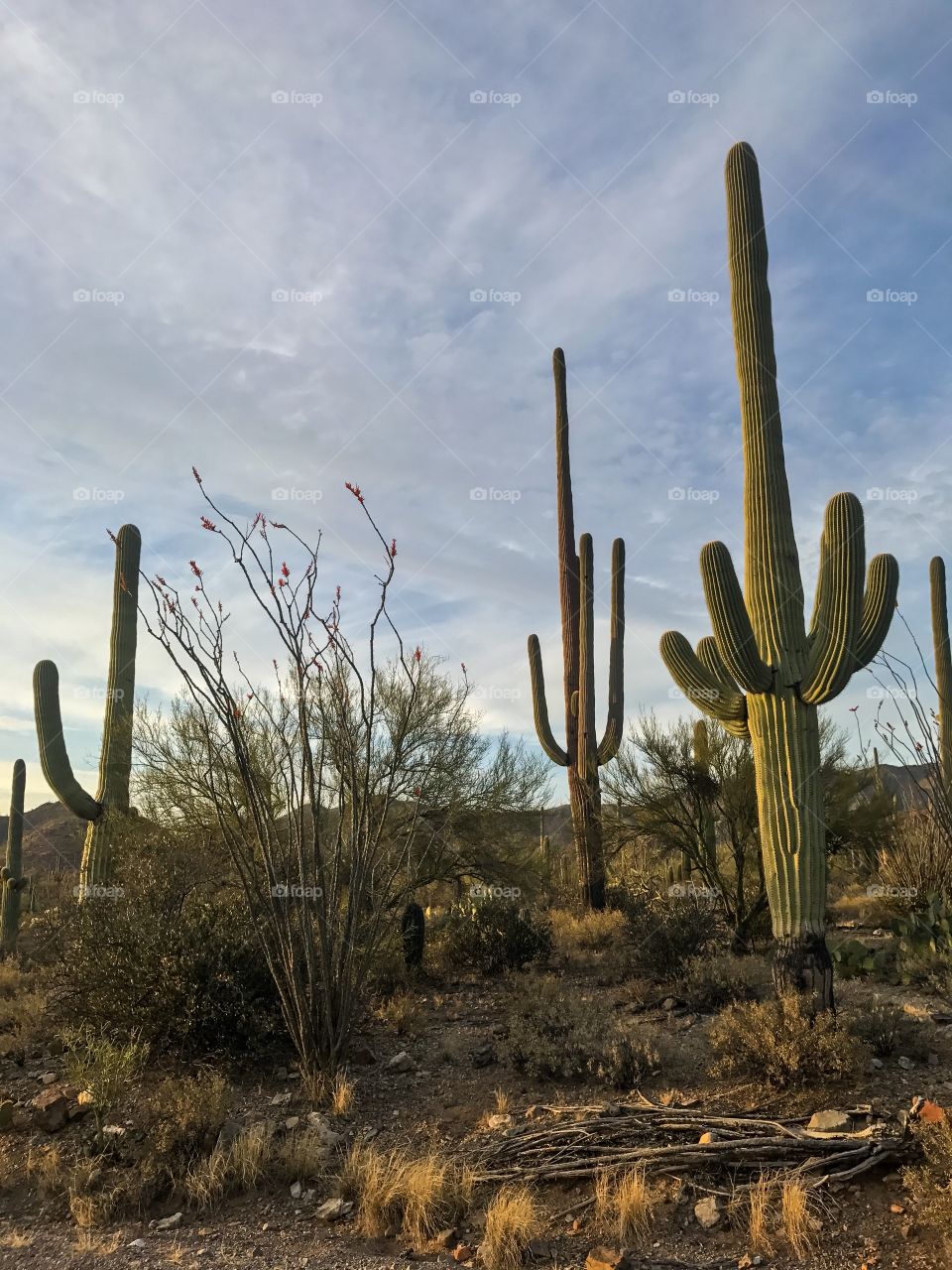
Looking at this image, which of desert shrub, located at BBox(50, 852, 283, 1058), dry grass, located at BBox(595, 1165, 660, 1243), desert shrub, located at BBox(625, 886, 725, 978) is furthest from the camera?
desert shrub, located at BBox(625, 886, 725, 978)

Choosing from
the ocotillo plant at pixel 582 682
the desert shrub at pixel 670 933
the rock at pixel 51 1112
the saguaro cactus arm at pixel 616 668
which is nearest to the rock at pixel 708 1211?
the rock at pixel 51 1112

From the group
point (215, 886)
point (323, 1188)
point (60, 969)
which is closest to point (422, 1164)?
point (323, 1188)

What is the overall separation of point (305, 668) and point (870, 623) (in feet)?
18.2

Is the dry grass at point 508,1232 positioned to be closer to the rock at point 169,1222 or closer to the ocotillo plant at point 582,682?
the rock at point 169,1222

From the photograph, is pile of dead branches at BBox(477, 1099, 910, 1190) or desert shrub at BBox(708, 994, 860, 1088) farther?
desert shrub at BBox(708, 994, 860, 1088)

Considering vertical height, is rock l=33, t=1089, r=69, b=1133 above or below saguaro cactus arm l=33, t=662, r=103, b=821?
below

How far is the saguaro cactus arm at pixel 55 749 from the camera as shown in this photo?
44.3 feet

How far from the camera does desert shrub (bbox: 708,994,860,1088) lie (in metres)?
6.34

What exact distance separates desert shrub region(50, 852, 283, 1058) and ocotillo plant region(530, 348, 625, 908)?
7849 mm

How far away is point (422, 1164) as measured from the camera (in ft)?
17.5

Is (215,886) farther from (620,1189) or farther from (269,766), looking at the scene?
(620,1189)

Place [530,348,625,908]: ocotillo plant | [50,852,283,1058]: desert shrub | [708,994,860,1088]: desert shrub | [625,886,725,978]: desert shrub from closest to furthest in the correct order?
[708,994,860,1088]: desert shrub → [50,852,283,1058]: desert shrub → [625,886,725,978]: desert shrub → [530,348,625,908]: ocotillo plant

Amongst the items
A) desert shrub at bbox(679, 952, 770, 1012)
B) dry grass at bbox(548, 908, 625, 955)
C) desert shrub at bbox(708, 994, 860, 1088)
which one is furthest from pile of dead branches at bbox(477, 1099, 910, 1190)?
dry grass at bbox(548, 908, 625, 955)

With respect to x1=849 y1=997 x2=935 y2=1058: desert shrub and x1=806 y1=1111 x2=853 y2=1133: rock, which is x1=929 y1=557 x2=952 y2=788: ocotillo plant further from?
x1=806 y1=1111 x2=853 y2=1133: rock
